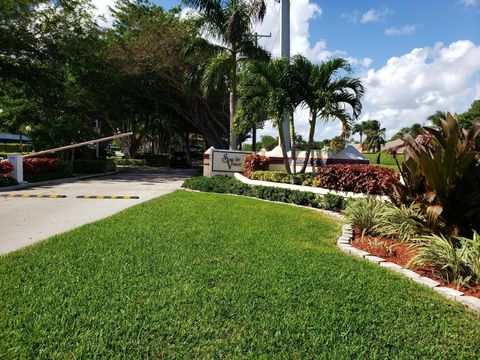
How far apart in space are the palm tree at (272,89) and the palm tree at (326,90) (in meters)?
0.35

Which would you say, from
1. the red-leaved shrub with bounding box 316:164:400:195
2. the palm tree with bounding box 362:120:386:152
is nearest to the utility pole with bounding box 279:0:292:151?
the red-leaved shrub with bounding box 316:164:400:195

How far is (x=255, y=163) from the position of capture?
1570cm

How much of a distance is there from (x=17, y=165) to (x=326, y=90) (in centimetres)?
1160

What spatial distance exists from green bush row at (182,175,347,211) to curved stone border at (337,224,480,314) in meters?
2.83

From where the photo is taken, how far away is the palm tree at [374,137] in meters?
71.4

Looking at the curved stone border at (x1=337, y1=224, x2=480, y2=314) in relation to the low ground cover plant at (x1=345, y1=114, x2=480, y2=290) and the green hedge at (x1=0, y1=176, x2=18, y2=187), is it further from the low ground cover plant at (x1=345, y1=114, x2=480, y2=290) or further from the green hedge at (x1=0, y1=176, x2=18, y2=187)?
the green hedge at (x1=0, y1=176, x2=18, y2=187)

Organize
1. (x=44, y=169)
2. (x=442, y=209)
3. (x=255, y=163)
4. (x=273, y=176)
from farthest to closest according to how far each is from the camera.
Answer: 1. (x=44, y=169)
2. (x=255, y=163)
3. (x=273, y=176)
4. (x=442, y=209)

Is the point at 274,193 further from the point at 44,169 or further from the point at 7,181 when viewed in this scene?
the point at 44,169

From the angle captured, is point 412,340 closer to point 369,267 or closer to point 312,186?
point 369,267

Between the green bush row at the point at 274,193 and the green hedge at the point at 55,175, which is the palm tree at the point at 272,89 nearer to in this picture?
the green bush row at the point at 274,193

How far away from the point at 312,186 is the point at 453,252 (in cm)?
688

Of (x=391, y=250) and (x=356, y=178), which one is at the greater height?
(x=356, y=178)

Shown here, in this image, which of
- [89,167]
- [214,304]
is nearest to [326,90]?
[214,304]

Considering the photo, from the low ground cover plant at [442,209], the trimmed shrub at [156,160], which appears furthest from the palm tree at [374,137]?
the low ground cover plant at [442,209]
